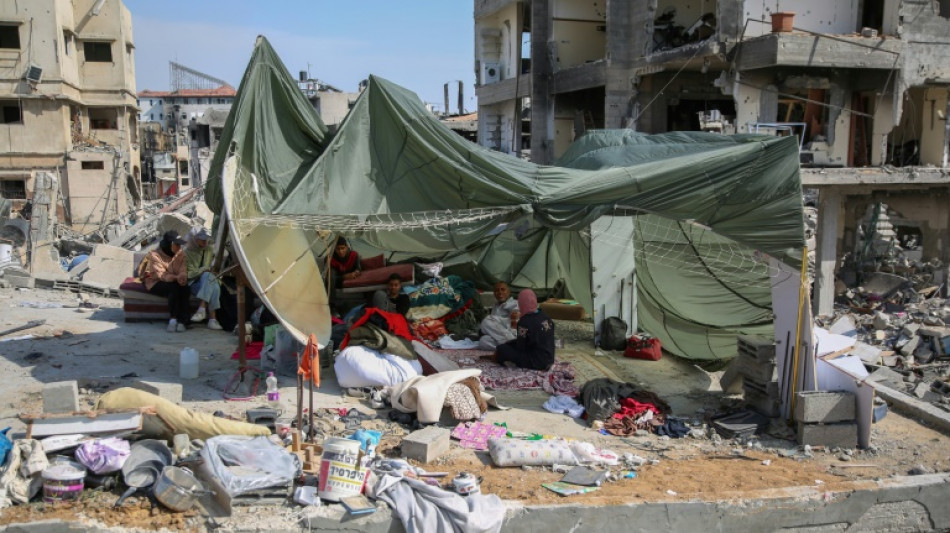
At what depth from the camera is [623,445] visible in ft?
21.8

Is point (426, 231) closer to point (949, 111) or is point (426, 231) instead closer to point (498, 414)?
point (498, 414)

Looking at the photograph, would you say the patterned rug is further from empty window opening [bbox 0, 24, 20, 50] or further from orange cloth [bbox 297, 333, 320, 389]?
empty window opening [bbox 0, 24, 20, 50]

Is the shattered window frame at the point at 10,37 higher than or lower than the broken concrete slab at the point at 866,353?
higher

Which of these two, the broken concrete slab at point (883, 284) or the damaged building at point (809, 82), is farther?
the broken concrete slab at point (883, 284)

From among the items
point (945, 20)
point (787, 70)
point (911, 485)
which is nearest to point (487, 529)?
point (911, 485)

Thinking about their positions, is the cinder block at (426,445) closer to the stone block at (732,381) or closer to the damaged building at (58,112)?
the stone block at (732,381)

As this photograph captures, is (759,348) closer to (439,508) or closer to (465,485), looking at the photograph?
(465,485)

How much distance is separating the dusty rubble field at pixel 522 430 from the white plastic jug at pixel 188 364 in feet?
0.47

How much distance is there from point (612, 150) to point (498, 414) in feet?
11.3

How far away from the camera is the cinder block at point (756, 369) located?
7.41 meters

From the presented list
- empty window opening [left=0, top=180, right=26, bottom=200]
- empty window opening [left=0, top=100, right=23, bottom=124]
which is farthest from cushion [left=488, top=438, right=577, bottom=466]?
empty window opening [left=0, top=100, right=23, bottom=124]

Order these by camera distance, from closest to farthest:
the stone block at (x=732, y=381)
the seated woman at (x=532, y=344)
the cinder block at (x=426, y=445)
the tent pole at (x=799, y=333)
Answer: the cinder block at (x=426, y=445), the tent pole at (x=799, y=333), the stone block at (x=732, y=381), the seated woman at (x=532, y=344)

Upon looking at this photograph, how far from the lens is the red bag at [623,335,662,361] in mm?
9469

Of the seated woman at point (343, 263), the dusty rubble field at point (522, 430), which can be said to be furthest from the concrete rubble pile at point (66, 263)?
the dusty rubble field at point (522, 430)
